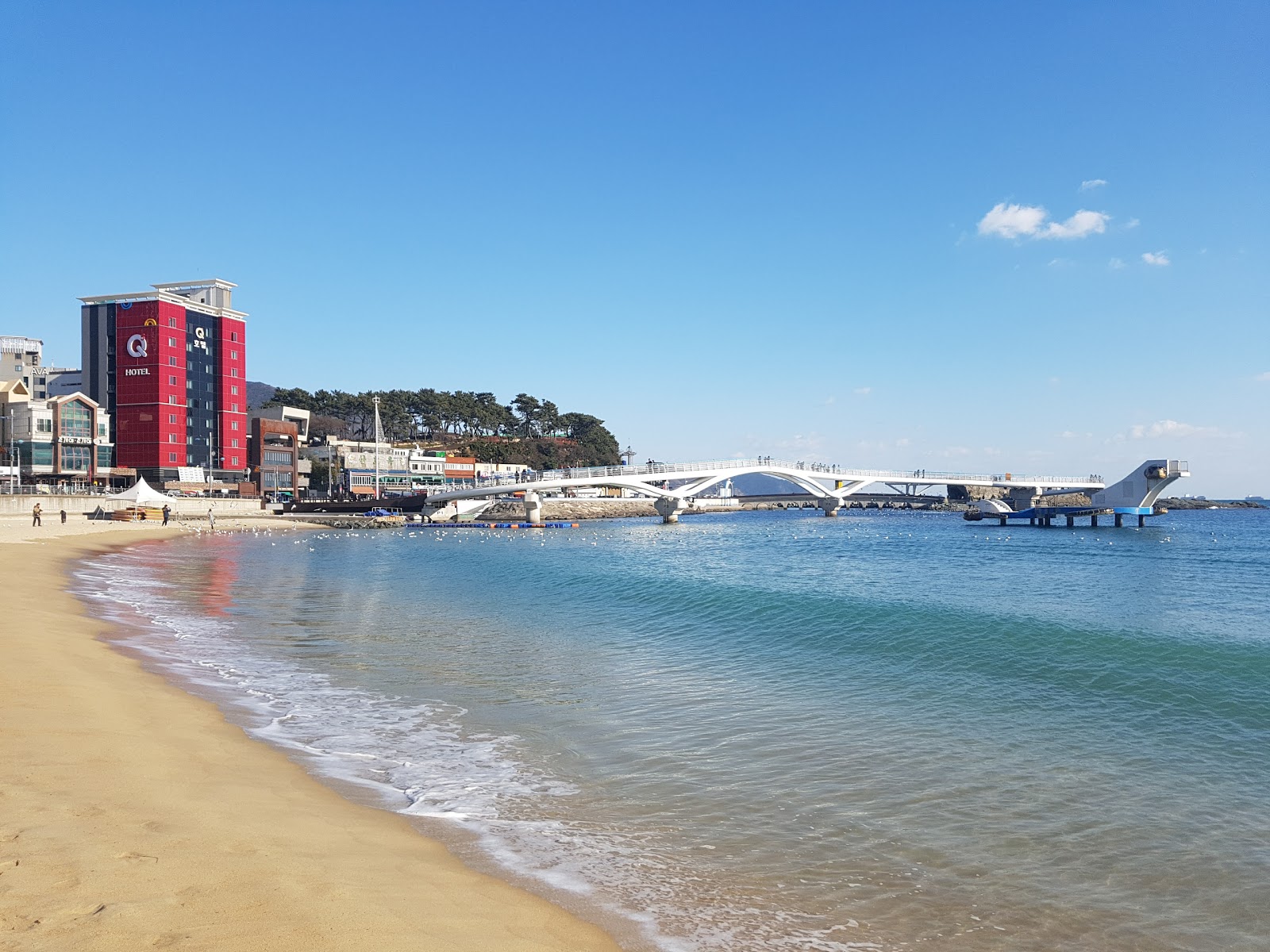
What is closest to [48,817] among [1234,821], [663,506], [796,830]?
[796,830]

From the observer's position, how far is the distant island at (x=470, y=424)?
5320 inches

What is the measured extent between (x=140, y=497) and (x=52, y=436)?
52.6ft

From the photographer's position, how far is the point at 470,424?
153625 millimetres

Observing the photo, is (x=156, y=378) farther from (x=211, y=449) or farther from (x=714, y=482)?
(x=714, y=482)

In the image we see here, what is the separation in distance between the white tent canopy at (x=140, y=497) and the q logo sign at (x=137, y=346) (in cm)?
2070

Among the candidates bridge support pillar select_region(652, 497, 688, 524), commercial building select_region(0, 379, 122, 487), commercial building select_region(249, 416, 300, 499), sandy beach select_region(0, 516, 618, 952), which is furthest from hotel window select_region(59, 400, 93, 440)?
sandy beach select_region(0, 516, 618, 952)

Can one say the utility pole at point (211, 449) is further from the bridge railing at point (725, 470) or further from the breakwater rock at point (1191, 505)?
the breakwater rock at point (1191, 505)

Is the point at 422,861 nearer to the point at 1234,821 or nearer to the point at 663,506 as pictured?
the point at 1234,821

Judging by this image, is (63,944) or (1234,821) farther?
(1234,821)

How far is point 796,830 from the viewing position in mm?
7414

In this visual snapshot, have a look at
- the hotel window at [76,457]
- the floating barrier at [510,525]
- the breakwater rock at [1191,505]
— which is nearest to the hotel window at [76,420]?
the hotel window at [76,457]

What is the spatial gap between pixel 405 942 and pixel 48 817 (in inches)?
126

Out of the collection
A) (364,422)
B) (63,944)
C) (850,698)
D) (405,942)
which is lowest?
(850,698)

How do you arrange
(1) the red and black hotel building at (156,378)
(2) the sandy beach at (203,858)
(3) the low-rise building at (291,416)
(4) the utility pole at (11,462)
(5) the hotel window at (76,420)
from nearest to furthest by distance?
(2) the sandy beach at (203,858) < (4) the utility pole at (11,462) < (5) the hotel window at (76,420) < (1) the red and black hotel building at (156,378) < (3) the low-rise building at (291,416)
